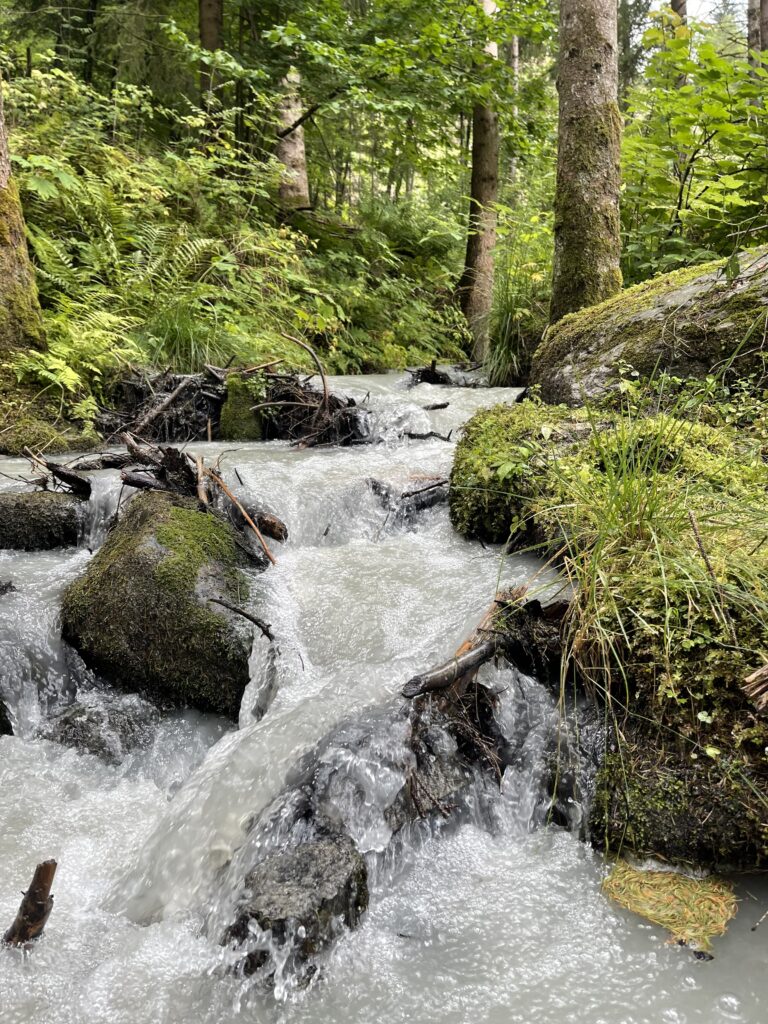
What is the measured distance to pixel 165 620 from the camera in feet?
9.99

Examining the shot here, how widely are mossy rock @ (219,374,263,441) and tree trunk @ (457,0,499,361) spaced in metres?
4.54

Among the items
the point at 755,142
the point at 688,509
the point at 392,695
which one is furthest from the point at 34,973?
the point at 755,142

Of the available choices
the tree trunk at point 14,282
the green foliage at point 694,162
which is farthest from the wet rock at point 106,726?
the green foliage at point 694,162

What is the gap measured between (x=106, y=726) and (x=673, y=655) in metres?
2.34

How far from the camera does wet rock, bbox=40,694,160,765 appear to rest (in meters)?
2.80

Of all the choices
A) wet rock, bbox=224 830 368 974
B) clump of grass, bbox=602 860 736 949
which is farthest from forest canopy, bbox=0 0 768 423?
clump of grass, bbox=602 860 736 949

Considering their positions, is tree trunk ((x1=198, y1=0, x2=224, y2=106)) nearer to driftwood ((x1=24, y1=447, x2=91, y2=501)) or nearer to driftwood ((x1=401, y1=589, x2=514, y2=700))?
driftwood ((x1=24, y1=447, x2=91, y2=501))

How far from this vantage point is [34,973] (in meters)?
1.73

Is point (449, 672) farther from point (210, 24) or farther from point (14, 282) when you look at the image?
point (210, 24)

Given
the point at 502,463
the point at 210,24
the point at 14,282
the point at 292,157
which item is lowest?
the point at 502,463

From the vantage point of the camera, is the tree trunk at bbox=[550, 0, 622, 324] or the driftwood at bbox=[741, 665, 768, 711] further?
the tree trunk at bbox=[550, 0, 622, 324]

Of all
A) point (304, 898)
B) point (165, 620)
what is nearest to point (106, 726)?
point (165, 620)

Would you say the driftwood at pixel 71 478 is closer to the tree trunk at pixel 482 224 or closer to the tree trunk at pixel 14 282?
the tree trunk at pixel 14 282

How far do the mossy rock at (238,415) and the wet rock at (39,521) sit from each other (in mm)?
2175
